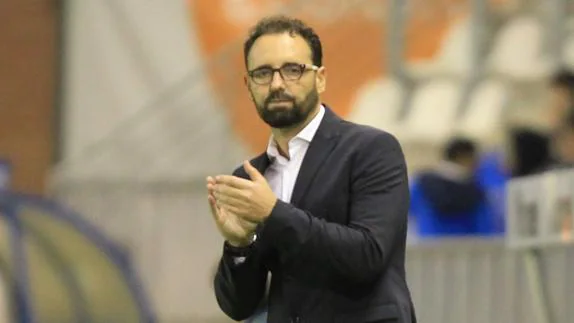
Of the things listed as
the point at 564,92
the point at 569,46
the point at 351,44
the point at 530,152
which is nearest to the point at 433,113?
the point at 351,44

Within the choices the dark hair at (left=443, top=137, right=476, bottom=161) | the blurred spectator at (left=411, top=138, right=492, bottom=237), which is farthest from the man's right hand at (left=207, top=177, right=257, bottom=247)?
the dark hair at (left=443, top=137, right=476, bottom=161)

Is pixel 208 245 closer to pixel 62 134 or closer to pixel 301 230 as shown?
pixel 62 134

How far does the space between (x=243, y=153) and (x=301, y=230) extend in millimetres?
8238

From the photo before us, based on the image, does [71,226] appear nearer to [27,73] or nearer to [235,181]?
[27,73]

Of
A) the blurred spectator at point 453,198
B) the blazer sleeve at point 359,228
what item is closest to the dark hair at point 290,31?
the blazer sleeve at point 359,228

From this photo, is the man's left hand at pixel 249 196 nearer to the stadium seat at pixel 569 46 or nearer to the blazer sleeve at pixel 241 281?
the blazer sleeve at pixel 241 281

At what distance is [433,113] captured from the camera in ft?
36.8

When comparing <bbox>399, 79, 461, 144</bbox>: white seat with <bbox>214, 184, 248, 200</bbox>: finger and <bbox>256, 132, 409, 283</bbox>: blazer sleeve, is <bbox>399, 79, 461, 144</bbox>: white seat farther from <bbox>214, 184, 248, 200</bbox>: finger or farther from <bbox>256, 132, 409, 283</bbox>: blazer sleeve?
<bbox>214, 184, 248, 200</bbox>: finger

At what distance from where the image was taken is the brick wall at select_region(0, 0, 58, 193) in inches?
607

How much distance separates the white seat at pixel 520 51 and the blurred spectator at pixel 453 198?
8.12 feet

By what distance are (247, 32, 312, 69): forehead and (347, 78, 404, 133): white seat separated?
7692 mm

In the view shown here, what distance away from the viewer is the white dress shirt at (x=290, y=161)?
3537 mm

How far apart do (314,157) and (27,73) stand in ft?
40.2

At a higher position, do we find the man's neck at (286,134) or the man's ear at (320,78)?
the man's ear at (320,78)
